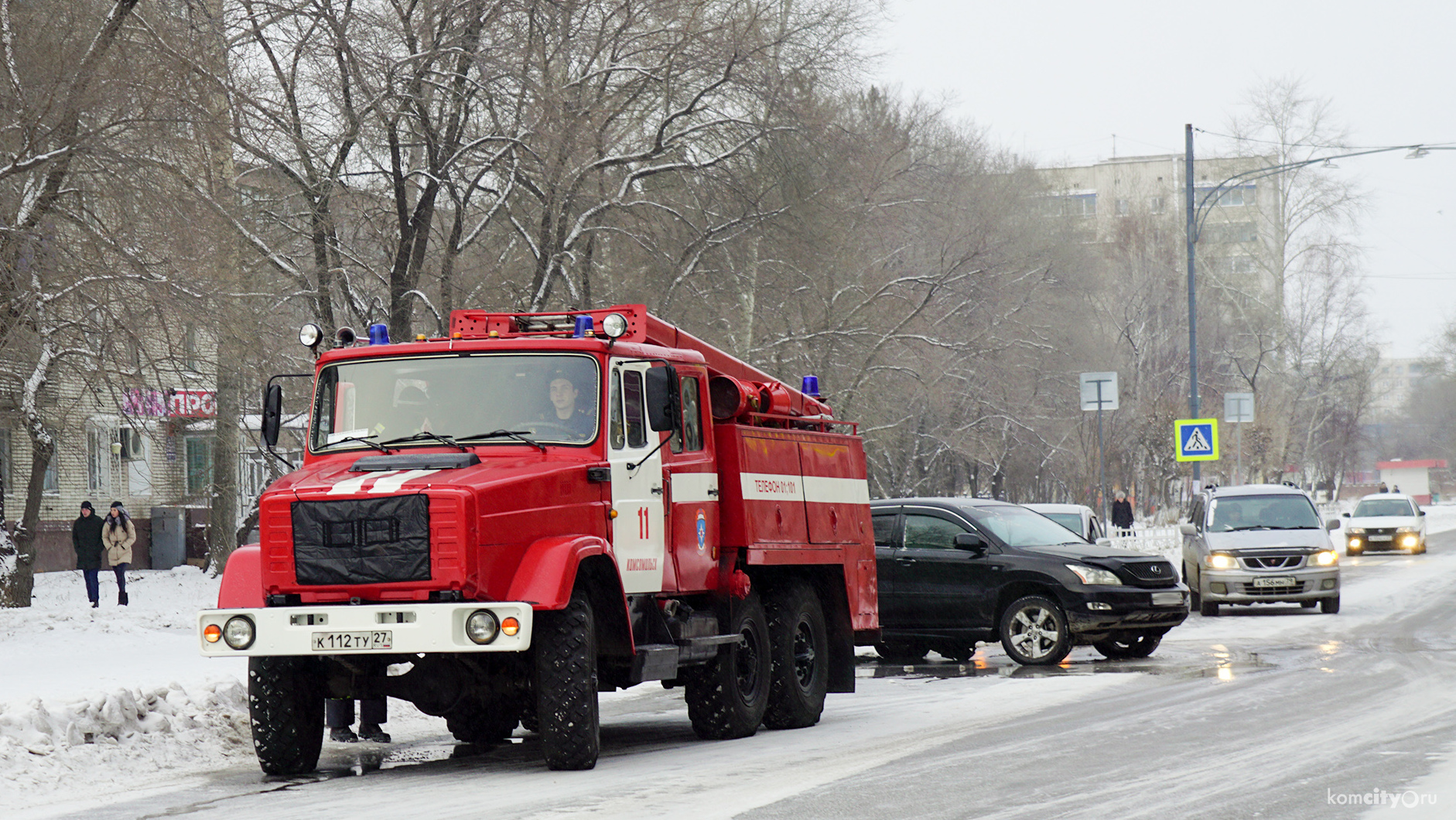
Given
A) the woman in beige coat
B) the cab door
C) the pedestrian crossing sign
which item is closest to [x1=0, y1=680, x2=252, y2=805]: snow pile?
the cab door

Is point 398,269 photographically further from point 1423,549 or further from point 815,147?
point 1423,549

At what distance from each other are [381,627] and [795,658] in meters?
4.24

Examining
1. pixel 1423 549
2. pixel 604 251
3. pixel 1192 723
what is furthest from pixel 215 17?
pixel 1423 549

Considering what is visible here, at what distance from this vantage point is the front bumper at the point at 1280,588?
21.3 metres

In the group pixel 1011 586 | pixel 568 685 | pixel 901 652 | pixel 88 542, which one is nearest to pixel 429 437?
pixel 568 685

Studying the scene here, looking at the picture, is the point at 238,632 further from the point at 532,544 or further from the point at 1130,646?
the point at 1130,646

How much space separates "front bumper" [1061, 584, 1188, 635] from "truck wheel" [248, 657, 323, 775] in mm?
8561

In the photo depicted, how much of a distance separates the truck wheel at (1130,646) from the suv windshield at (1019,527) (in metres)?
1.11

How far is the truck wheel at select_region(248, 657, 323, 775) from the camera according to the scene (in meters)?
9.57

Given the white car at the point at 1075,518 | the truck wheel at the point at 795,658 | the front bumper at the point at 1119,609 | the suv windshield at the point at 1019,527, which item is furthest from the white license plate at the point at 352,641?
the white car at the point at 1075,518

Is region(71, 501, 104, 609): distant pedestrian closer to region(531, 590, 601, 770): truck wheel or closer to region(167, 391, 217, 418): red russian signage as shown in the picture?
region(167, 391, 217, 418): red russian signage

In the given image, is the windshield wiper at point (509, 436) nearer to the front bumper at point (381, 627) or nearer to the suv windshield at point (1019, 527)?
the front bumper at point (381, 627)

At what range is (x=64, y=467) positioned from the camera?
1479 inches

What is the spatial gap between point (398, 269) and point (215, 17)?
4099mm
